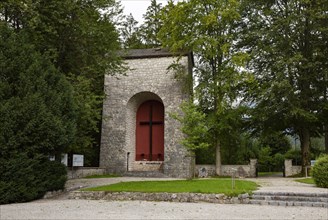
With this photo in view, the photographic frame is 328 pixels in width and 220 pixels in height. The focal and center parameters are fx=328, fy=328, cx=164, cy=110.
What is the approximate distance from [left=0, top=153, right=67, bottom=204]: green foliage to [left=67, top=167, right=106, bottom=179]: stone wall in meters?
6.12

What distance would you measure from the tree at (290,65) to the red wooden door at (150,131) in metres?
6.61

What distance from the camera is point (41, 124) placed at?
10.7m

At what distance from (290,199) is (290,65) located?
37.2 ft

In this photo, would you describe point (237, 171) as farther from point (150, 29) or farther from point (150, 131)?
point (150, 29)

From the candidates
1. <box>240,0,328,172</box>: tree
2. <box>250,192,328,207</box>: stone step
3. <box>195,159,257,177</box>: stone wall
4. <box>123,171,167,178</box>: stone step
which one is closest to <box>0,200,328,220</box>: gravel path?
<box>250,192,328,207</box>: stone step


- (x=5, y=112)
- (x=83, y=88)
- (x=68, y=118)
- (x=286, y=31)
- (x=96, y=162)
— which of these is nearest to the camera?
(x=5, y=112)

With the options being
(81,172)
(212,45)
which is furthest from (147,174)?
(212,45)

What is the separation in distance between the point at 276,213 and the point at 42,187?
24.8 feet

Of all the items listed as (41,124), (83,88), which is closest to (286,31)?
(83,88)

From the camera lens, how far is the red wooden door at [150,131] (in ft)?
76.7

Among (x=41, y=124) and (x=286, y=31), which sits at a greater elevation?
(x=286, y=31)

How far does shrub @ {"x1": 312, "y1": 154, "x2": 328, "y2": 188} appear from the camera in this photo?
1270cm

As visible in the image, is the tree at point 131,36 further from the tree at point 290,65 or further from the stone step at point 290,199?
the stone step at point 290,199

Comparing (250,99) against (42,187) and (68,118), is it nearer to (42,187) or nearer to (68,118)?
(68,118)
